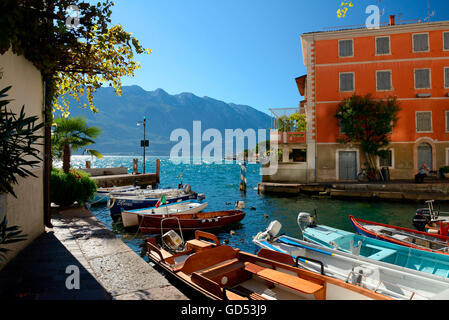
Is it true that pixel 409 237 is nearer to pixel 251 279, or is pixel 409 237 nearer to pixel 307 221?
pixel 307 221

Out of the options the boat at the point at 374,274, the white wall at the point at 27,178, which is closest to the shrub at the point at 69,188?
the white wall at the point at 27,178

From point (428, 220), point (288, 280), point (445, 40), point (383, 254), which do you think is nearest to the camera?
point (288, 280)

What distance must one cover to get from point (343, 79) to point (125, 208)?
2102 cm

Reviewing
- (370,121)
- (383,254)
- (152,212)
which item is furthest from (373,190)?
(152,212)

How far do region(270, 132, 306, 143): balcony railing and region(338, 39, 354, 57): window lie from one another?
7.79 metres

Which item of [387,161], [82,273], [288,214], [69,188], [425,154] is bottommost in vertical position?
[288,214]

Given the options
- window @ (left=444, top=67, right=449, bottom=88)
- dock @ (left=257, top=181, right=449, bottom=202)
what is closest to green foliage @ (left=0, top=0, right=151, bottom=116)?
dock @ (left=257, top=181, right=449, bottom=202)

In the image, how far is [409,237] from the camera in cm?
873

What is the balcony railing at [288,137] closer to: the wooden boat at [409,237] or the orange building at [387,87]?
the orange building at [387,87]

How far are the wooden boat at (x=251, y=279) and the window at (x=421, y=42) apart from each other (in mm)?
25931

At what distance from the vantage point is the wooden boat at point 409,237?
8141mm

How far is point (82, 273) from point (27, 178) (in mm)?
2845

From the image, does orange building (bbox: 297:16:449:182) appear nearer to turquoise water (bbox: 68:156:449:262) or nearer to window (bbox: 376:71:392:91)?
window (bbox: 376:71:392:91)
